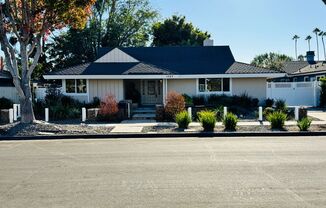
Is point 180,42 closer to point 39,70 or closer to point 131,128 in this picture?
point 39,70

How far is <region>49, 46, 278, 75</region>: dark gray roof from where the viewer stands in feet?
91.7

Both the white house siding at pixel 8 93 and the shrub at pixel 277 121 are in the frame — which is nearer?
the shrub at pixel 277 121

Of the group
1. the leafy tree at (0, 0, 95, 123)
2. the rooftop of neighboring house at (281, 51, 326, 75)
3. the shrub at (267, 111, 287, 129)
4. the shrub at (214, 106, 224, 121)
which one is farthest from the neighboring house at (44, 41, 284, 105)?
the rooftop of neighboring house at (281, 51, 326, 75)

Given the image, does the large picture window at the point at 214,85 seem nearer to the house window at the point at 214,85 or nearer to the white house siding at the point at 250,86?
the house window at the point at 214,85

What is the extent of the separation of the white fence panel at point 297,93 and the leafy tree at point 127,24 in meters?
22.9

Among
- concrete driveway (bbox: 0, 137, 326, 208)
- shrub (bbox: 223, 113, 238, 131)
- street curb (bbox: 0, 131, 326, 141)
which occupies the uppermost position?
shrub (bbox: 223, 113, 238, 131)

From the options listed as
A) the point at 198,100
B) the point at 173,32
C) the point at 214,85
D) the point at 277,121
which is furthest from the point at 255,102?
the point at 173,32

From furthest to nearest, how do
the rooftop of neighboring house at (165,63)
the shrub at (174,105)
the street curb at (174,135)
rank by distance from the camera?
the rooftop of neighboring house at (165,63) → the shrub at (174,105) → the street curb at (174,135)

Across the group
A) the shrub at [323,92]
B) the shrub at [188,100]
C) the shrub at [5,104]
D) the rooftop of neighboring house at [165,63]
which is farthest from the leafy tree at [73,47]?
the shrub at [323,92]

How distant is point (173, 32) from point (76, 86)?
1213 inches

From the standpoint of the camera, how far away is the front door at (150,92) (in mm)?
31547

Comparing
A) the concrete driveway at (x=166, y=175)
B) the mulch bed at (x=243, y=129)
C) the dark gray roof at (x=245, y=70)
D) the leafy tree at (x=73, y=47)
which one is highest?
the leafy tree at (x=73, y=47)

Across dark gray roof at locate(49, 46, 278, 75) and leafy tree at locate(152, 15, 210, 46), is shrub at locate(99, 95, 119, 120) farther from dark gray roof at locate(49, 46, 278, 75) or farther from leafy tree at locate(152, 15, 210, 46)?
leafy tree at locate(152, 15, 210, 46)

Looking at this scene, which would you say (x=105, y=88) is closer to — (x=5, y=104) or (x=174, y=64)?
(x=174, y=64)
